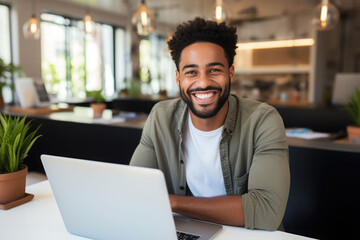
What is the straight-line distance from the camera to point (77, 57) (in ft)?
27.9

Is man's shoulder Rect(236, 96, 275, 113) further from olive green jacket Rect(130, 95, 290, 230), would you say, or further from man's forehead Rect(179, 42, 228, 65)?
man's forehead Rect(179, 42, 228, 65)

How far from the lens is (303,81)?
8.14 meters

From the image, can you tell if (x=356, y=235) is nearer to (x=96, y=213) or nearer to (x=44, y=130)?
(x=96, y=213)

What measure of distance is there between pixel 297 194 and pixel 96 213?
1569 mm

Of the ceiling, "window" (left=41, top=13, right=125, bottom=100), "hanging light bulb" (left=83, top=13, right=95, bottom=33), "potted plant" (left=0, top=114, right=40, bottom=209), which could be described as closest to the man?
"potted plant" (left=0, top=114, right=40, bottom=209)

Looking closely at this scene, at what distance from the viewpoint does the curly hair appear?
1365 millimetres

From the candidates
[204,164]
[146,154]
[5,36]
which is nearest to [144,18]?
[146,154]

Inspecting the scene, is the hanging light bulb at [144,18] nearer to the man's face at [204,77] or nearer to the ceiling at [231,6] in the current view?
the man's face at [204,77]

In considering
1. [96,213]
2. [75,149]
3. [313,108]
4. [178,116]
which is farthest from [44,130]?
[313,108]

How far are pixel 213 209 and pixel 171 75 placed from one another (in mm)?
10624

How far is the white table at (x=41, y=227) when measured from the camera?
1.01 meters

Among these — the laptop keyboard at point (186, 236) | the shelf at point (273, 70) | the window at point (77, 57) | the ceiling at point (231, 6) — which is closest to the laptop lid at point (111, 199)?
the laptop keyboard at point (186, 236)

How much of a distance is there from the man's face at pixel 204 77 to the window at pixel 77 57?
19.9 feet

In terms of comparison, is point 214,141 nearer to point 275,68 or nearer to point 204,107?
point 204,107
